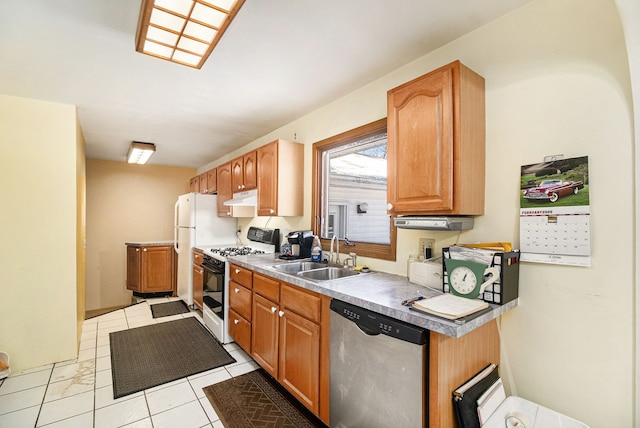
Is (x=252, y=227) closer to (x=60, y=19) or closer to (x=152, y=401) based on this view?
(x=152, y=401)

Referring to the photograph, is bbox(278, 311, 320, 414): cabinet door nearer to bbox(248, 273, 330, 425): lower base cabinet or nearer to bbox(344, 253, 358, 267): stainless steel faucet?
bbox(248, 273, 330, 425): lower base cabinet

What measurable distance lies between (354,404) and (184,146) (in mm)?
4188

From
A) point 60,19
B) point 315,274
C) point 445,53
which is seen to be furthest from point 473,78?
point 60,19

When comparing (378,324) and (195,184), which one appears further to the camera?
(195,184)

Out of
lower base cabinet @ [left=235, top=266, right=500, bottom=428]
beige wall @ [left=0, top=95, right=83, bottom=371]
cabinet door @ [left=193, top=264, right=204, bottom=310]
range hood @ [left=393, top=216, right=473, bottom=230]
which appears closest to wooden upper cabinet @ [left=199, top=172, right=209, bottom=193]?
cabinet door @ [left=193, top=264, right=204, bottom=310]

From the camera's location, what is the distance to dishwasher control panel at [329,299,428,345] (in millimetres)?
1253

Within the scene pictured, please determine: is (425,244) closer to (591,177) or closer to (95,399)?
(591,177)

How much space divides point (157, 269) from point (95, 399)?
319 centimetres

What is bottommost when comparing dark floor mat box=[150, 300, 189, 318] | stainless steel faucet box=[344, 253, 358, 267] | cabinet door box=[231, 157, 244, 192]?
dark floor mat box=[150, 300, 189, 318]

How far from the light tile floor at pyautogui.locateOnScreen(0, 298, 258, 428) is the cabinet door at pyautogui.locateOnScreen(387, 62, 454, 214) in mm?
1928

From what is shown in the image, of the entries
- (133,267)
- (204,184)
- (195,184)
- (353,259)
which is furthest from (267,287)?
(133,267)

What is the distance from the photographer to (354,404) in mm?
1554

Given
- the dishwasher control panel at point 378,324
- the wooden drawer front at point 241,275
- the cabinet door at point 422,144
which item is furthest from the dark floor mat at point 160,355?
the cabinet door at point 422,144

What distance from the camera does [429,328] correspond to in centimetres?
120
